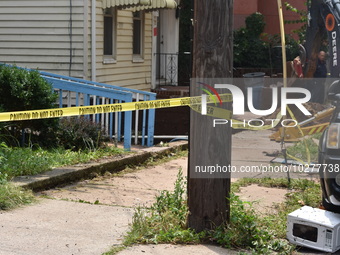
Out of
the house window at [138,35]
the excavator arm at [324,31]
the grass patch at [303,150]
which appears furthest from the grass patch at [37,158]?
the house window at [138,35]

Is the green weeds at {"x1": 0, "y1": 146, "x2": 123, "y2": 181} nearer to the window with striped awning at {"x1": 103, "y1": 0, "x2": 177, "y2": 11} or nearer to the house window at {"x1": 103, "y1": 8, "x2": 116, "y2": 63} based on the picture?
the window with striped awning at {"x1": 103, "y1": 0, "x2": 177, "y2": 11}

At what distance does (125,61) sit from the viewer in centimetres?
1667

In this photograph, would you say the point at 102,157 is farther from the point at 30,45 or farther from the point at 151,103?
the point at 30,45

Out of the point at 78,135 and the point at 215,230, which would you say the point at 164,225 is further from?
the point at 78,135

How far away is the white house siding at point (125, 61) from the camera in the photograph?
1511cm

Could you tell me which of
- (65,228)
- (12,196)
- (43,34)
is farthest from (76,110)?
(43,34)

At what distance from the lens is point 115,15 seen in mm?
15984

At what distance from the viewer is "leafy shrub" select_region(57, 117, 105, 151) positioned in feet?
32.6

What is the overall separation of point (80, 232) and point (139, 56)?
12302 millimetres

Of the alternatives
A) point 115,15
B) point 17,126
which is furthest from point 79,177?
point 115,15

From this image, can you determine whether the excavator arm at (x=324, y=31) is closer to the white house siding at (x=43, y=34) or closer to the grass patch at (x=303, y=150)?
the grass patch at (x=303, y=150)

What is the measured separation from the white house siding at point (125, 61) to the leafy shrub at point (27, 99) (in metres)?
5.35

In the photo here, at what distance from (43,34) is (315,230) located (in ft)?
34.8

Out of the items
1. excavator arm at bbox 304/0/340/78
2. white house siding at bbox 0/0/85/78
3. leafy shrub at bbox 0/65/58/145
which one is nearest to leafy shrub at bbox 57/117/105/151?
leafy shrub at bbox 0/65/58/145
